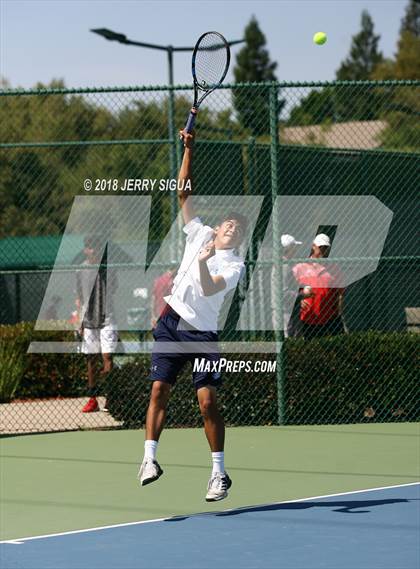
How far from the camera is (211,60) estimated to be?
783 centimetres

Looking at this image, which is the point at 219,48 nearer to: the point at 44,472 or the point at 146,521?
the point at 146,521

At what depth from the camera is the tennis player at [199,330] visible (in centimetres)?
700

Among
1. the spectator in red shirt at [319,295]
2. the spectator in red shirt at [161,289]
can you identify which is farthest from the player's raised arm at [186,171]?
the spectator in red shirt at [161,289]

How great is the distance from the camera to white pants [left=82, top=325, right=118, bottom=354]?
43.3ft

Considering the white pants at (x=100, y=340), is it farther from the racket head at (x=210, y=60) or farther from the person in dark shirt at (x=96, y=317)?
the racket head at (x=210, y=60)

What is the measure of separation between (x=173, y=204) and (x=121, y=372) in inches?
75.1

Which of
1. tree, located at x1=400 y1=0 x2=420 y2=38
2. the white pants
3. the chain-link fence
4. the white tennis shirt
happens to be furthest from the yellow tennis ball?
tree, located at x1=400 y1=0 x2=420 y2=38

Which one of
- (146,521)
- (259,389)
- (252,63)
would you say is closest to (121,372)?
(259,389)

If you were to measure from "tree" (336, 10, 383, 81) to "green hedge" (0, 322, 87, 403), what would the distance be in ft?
279

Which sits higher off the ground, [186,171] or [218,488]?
[186,171]

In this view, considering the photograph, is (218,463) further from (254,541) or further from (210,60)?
(210,60)

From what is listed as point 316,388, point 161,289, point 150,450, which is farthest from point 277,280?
point 150,450

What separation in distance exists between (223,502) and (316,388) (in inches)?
154

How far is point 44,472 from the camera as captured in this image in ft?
31.5
